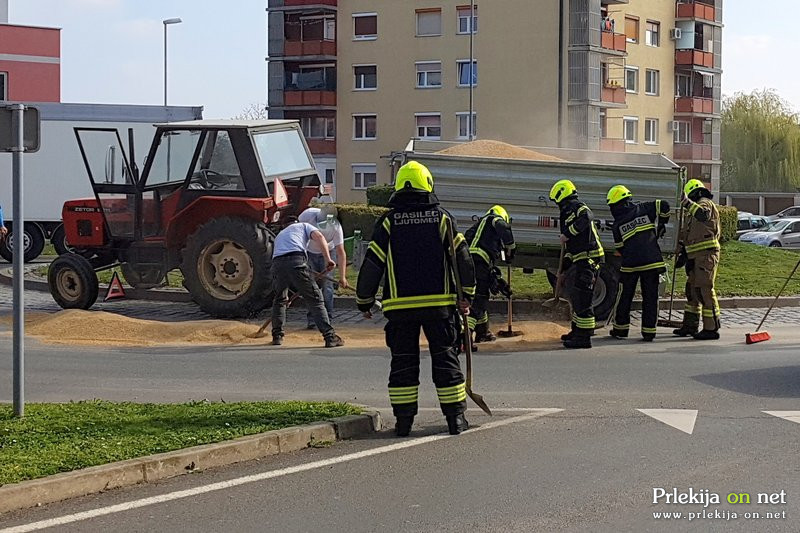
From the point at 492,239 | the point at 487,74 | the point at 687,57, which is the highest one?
the point at 687,57

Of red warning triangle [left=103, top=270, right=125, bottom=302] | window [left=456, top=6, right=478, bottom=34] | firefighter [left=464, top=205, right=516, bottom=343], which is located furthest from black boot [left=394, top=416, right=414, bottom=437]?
window [left=456, top=6, right=478, bottom=34]

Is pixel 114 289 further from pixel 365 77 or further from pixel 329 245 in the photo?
pixel 365 77

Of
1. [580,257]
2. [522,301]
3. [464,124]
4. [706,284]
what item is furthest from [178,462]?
[464,124]

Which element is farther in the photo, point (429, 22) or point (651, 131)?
point (651, 131)

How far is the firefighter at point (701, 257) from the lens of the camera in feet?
45.0

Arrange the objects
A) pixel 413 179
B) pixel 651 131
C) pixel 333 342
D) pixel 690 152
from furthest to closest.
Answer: pixel 690 152 → pixel 651 131 → pixel 333 342 → pixel 413 179

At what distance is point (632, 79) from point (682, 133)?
7.02m

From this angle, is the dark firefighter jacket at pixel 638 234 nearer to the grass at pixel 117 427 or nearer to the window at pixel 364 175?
the grass at pixel 117 427

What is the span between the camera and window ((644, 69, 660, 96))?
6375cm

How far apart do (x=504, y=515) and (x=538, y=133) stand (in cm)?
5536

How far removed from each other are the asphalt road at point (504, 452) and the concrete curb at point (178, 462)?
0.09 metres

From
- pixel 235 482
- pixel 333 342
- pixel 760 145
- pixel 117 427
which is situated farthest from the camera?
pixel 760 145

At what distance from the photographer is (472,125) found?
56.9 m

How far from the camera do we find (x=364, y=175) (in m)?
61.3
